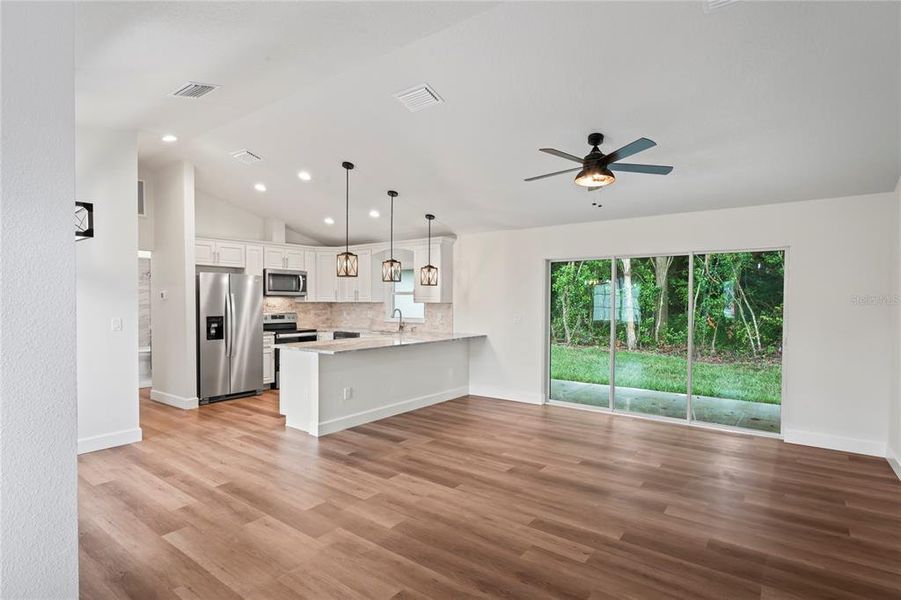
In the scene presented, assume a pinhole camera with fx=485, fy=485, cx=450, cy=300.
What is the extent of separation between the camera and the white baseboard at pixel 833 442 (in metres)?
4.44

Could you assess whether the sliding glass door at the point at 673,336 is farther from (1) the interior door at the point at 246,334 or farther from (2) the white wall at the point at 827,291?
(1) the interior door at the point at 246,334

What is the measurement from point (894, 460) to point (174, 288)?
7.66 m

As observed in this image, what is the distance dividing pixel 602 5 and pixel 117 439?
5.26 m

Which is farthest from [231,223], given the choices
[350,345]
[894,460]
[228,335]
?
[894,460]

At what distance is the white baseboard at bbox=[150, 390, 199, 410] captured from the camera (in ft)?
19.6

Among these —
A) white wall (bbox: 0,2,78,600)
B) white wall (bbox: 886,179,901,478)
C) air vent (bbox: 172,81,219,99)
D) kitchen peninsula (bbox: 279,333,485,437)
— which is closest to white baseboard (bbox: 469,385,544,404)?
kitchen peninsula (bbox: 279,333,485,437)

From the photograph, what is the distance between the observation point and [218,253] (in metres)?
6.80

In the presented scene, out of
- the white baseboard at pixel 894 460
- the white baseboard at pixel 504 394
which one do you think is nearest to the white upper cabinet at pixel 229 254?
the white baseboard at pixel 504 394

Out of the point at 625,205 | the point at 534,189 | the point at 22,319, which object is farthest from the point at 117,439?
the point at 625,205

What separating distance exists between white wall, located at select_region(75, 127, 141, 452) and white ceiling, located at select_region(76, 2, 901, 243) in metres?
0.35

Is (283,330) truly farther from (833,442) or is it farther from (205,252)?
(833,442)

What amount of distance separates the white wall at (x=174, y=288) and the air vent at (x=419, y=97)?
345 centimetres

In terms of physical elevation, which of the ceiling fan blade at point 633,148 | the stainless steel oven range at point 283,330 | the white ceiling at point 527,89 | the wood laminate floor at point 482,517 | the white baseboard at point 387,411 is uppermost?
the white ceiling at point 527,89

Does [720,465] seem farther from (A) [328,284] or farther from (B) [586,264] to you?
(A) [328,284]
